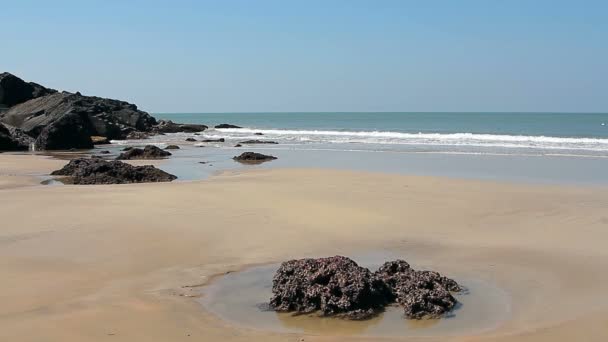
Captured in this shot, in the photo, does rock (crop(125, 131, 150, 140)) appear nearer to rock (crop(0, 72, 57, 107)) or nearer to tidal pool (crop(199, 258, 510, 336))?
rock (crop(0, 72, 57, 107))

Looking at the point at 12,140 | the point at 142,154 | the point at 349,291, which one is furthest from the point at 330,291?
the point at 12,140

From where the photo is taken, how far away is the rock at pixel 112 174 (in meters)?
15.0

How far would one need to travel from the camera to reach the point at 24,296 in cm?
584

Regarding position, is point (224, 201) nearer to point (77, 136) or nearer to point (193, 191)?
point (193, 191)

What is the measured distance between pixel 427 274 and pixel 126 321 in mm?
3028

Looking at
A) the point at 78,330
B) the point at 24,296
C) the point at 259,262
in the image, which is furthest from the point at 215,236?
the point at 78,330

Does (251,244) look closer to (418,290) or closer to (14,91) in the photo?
(418,290)

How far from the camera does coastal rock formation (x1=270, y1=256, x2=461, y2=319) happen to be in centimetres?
548

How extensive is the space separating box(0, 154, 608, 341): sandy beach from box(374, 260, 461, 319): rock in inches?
22.5

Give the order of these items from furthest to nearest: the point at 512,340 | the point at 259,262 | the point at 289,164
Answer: the point at 289,164, the point at 259,262, the point at 512,340

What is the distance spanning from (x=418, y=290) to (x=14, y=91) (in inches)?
→ 1719

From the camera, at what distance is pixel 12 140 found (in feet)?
91.5

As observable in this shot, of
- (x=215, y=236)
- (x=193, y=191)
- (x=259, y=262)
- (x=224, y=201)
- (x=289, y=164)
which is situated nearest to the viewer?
(x=259, y=262)

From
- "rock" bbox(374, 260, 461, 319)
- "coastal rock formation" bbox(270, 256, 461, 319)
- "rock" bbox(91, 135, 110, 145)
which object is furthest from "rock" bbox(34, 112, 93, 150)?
"rock" bbox(374, 260, 461, 319)
